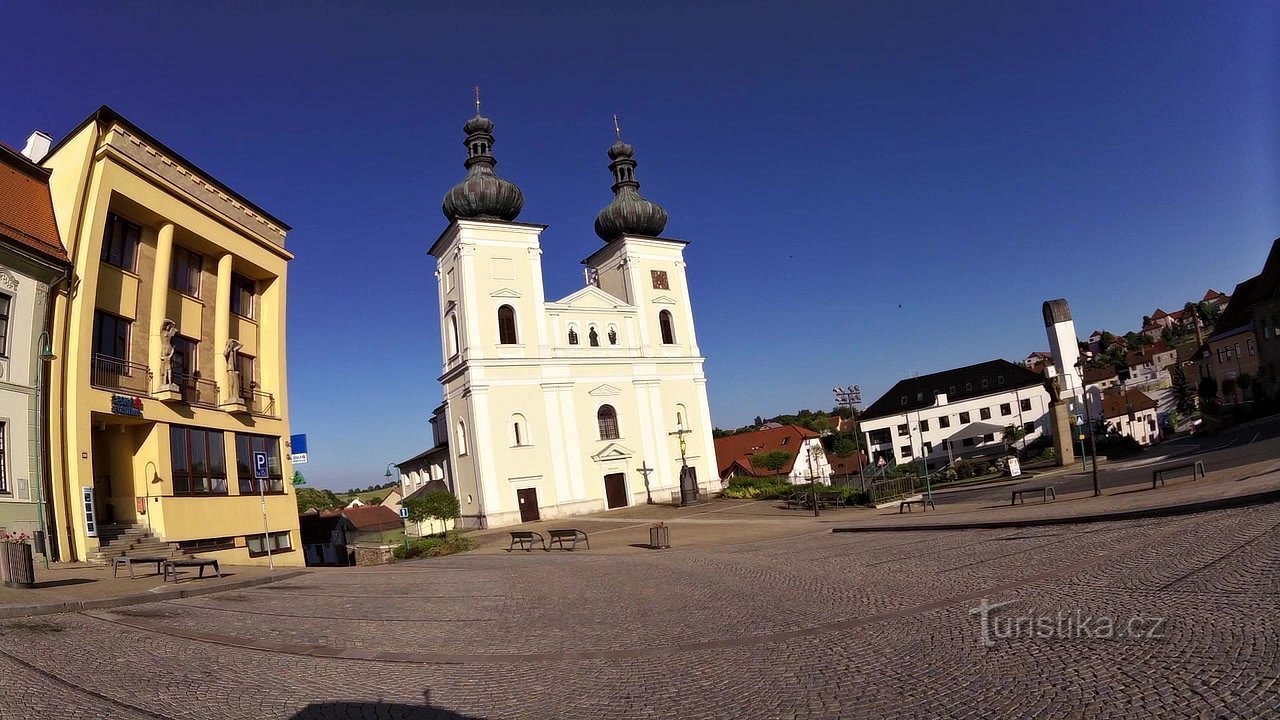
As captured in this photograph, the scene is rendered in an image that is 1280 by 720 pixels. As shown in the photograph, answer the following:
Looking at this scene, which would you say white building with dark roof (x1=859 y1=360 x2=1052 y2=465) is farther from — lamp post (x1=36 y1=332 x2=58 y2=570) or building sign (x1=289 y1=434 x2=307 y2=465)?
lamp post (x1=36 y1=332 x2=58 y2=570)

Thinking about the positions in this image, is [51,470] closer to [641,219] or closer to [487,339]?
[487,339]

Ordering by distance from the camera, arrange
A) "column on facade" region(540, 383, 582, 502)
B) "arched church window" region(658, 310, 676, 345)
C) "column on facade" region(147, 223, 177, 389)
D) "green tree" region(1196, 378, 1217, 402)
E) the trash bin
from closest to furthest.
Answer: "column on facade" region(147, 223, 177, 389) < the trash bin < "column on facade" region(540, 383, 582, 502) < "arched church window" region(658, 310, 676, 345) < "green tree" region(1196, 378, 1217, 402)

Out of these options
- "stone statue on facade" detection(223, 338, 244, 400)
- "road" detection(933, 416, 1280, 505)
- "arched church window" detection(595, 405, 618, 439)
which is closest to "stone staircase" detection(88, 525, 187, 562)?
"stone statue on facade" detection(223, 338, 244, 400)

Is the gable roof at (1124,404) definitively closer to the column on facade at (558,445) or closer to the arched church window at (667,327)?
the arched church window at (667,327)

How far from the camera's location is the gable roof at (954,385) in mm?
77188

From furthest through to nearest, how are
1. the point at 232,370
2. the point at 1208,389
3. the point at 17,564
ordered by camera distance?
the point at 1208,389
the point at 232,370
the point at 17,564

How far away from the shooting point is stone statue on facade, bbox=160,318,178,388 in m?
18.5

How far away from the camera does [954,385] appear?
81562mm

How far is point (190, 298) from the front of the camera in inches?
826

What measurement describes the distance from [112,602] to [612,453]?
3557cm

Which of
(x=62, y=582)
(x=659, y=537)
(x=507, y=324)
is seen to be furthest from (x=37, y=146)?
(x=507, y=324)

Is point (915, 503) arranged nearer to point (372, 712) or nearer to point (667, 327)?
point (667, 327)

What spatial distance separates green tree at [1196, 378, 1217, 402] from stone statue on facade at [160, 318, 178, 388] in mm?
82119

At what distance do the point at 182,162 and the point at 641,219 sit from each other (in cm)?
3282
